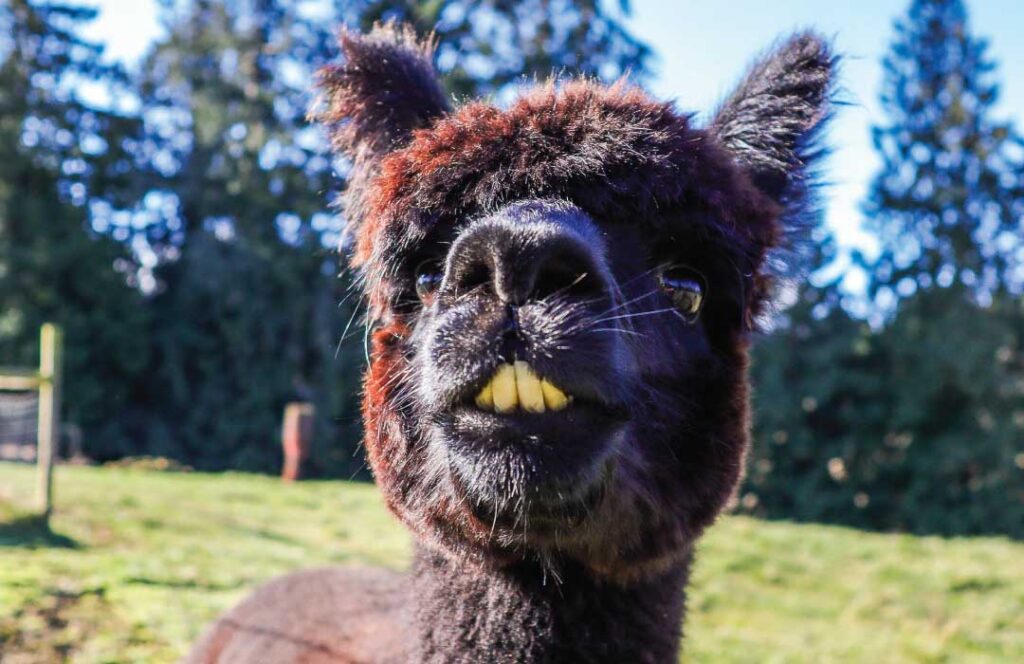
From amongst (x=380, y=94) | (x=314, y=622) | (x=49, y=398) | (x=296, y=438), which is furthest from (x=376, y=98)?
(x=296, y=438)

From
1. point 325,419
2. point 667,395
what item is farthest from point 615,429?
point 325,419

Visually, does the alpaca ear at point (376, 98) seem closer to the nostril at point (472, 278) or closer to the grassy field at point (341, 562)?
the nostril at point (472, 278)

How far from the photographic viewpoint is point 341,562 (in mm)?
6793

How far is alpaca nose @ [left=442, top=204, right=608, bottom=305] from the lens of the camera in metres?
1.52

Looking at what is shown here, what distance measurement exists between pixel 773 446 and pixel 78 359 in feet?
62.2

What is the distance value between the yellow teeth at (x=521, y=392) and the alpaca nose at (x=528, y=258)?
141mm

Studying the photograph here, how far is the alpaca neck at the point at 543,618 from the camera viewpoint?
6.29ft

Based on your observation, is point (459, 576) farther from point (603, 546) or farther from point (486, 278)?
point (486, 278)

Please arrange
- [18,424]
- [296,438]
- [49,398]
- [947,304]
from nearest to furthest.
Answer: [49,398] < [18,424] < [296,438] < [947,304]

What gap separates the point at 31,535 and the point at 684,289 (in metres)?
6.59

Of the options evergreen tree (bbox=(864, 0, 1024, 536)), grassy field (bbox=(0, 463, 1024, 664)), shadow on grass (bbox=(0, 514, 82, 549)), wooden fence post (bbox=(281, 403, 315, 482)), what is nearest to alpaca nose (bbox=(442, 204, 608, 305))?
grassy field (bbox=(0, 463, 1024, 664))

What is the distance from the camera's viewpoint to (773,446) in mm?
19844

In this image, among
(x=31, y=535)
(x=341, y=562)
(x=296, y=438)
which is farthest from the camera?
(x=296, y=438)

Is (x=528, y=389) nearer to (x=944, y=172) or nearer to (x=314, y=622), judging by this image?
(x=314, y=622)
